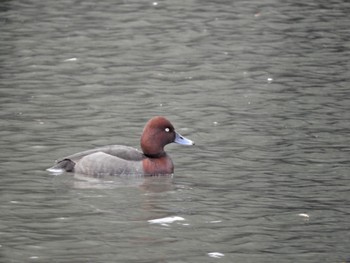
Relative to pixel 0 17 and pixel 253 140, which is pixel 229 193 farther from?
pixel 0 17

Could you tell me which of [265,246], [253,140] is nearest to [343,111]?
[253,140]

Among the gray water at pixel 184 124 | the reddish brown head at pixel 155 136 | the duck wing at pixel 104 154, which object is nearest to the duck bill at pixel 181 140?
the reddish brown head at pixel 155 136

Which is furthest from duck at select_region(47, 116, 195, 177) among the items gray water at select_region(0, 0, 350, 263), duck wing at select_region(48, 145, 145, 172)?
gray water at select_region(0, 0, 350, 263)

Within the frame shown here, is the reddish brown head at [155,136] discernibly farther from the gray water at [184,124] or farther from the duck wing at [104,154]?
the gray water at [184,124]

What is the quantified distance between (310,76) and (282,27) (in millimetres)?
3886

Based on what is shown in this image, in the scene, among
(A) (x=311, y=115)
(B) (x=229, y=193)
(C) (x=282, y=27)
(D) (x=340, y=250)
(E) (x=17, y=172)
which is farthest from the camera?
(C) (x=282, y=27)

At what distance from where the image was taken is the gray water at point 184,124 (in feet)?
36.8

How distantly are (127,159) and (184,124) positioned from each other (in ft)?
8.86

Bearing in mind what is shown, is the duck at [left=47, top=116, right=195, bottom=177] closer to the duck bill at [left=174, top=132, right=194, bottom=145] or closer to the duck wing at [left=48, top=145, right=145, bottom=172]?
the duck wing at [left=48, top=145, right=145, bottom=172]

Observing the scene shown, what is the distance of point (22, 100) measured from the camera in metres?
17.9

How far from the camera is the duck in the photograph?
14.0m

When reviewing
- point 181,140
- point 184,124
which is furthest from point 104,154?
point 184,124

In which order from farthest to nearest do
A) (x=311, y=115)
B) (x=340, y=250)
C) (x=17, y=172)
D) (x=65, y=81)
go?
1. (x=65, y=81)
2. (x=311, y=115)
3. (x=17, y=172)
4. (x=340, y=250)

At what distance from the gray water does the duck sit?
0.17 metres
